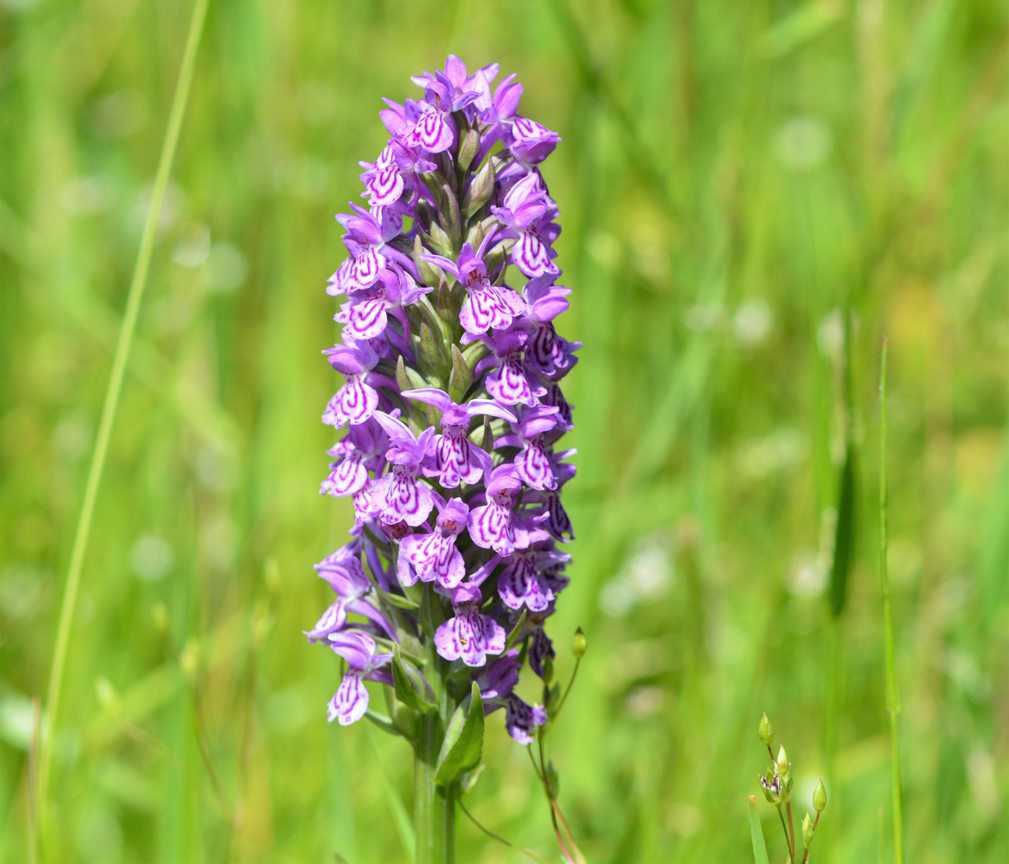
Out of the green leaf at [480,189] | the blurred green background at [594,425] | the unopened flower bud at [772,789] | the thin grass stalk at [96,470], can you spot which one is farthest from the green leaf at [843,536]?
the thin grass stalk at [96,470]

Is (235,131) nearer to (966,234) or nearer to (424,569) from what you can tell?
(966,234)

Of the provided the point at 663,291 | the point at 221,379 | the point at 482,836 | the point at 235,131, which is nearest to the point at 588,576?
the point at 482,836

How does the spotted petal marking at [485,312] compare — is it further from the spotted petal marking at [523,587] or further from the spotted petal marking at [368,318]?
the spotted petal marking at [523,587]

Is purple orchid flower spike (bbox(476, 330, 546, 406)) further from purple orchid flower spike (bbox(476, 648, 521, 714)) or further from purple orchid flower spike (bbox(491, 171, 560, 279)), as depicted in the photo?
purple orchid flower spike (bbox(476, 648, 521, 714))

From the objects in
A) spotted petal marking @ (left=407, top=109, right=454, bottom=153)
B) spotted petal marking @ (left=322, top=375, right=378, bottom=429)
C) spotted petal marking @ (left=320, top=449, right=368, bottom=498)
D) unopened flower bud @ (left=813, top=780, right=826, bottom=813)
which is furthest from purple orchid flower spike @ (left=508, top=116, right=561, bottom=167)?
unopened flower bud @ (left=813, top=780, right=826, bottom=813)

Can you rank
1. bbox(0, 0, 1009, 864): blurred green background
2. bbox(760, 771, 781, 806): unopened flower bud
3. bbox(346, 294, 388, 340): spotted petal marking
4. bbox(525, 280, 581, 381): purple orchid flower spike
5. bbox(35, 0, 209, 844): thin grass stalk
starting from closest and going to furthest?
bbox(760, 771, 781, 806): unopened flower bud → bbox(346, 294, 388, 340): spotted petal marking → bbox(525, 280, 581, 381): purple orchid flower spike → bbox(35, 0, 209, 844): thin grass stalk → bbox(0, 0, 1009, 864): blurred green background
